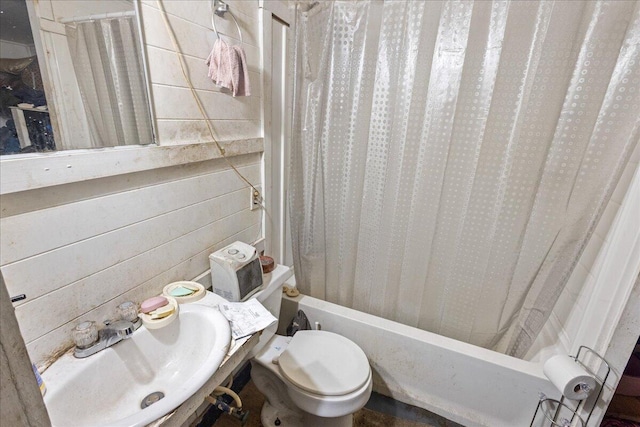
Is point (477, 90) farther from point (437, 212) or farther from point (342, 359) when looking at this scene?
point (342, 359)

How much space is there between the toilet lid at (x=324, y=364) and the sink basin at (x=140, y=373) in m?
0.45

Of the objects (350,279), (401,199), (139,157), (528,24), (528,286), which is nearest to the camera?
(139,157)

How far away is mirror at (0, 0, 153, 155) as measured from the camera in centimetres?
66

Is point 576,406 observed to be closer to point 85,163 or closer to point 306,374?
point 306,374

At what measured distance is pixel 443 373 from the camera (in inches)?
54.6

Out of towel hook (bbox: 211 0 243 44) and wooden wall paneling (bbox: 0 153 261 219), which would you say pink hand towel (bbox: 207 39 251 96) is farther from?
wooden wall paneling (bbox: 0 153 261 219)

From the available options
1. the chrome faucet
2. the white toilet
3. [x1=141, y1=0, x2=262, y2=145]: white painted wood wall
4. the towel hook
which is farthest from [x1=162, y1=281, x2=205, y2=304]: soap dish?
the towel hook

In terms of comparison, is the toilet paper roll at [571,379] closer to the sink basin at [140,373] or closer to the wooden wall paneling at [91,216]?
the sink basin at [140,373]

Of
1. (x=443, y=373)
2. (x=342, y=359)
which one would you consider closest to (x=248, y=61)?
(x=342, y=359)

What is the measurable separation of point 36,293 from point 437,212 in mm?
1355

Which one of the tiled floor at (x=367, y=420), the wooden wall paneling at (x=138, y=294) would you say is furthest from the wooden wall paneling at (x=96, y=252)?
the tiled floor at (x=367, y=420)

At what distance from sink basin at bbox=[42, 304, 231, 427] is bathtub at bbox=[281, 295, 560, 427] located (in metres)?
0.73

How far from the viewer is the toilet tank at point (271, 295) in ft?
4.32

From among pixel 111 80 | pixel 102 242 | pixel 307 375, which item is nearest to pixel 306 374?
pixel 307 375
